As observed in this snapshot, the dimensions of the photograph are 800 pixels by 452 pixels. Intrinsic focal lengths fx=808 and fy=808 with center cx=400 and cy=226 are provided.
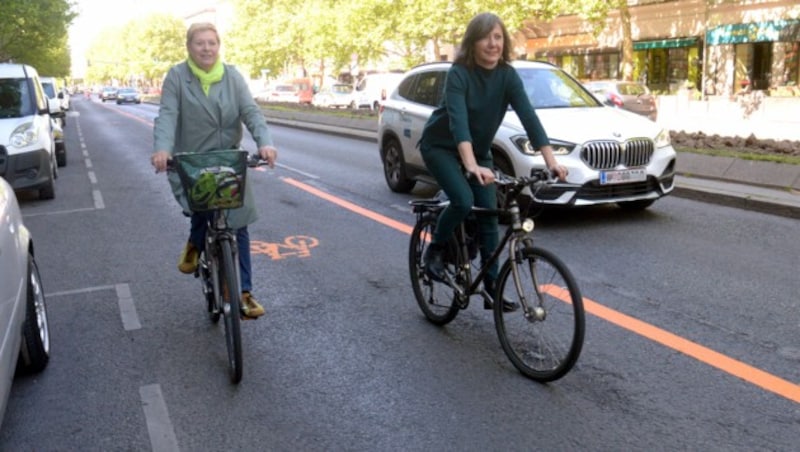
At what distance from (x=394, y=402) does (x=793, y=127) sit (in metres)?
15.6

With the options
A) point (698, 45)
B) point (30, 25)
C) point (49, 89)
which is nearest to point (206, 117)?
point (49, 89)

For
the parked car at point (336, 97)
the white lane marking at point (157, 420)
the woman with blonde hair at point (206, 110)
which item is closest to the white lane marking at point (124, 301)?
the woman with blonde hair at point (206, 110)

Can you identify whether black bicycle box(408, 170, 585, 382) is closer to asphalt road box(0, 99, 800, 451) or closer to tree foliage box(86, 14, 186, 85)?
asphalt road box(0, 99, 800, 451)

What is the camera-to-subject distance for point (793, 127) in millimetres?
16797

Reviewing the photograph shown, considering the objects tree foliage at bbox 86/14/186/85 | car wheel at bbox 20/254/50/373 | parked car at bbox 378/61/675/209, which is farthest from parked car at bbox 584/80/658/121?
tree foliage at bbox 86/14/186/85

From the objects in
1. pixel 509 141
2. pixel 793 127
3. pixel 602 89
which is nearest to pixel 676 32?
pixel 602 89

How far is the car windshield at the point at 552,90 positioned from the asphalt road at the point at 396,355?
63.0 inches

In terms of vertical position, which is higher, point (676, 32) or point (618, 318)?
point (676, 32)

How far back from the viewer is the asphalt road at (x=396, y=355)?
358 centimetres

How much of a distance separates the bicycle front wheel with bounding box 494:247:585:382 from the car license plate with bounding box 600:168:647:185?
13.4 ft

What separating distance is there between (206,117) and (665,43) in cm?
3681

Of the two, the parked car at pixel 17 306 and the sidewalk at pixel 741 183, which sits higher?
the parked car at pixel 17 306

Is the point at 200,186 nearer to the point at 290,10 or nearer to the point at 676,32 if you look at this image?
the point at 676,32

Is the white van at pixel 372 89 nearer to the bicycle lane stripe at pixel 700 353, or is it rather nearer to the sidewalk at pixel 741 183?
the sidewalk at pixel 741 183
